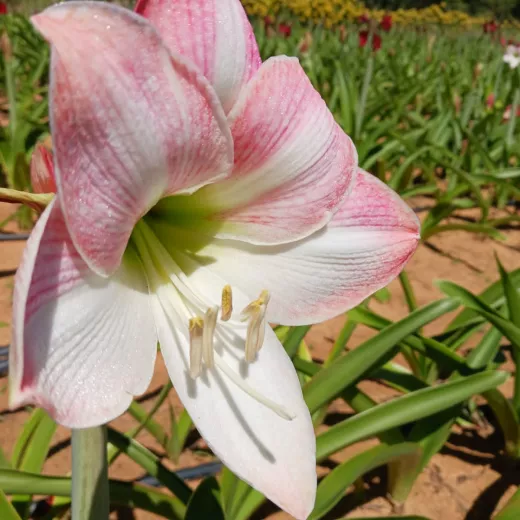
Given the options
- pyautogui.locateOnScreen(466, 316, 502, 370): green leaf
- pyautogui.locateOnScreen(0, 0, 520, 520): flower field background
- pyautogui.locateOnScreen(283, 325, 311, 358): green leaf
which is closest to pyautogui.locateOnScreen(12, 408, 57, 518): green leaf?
pyautogui.locateOnScreen(0, 0, 520, 520): flower field background

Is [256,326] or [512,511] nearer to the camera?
[256,326]

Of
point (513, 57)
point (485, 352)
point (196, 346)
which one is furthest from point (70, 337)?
point (513, 57)

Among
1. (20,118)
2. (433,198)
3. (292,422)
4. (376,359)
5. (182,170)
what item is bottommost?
(433,198)

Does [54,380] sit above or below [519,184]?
above

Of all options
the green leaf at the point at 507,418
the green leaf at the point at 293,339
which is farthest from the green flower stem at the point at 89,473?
the green leaf at the point at 507,418

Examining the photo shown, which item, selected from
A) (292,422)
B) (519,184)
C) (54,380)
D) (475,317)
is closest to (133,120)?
(54,380)

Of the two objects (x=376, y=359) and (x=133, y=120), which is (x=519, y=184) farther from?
(x=133, y=120)

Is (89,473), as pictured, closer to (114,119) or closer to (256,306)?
(256,306)
